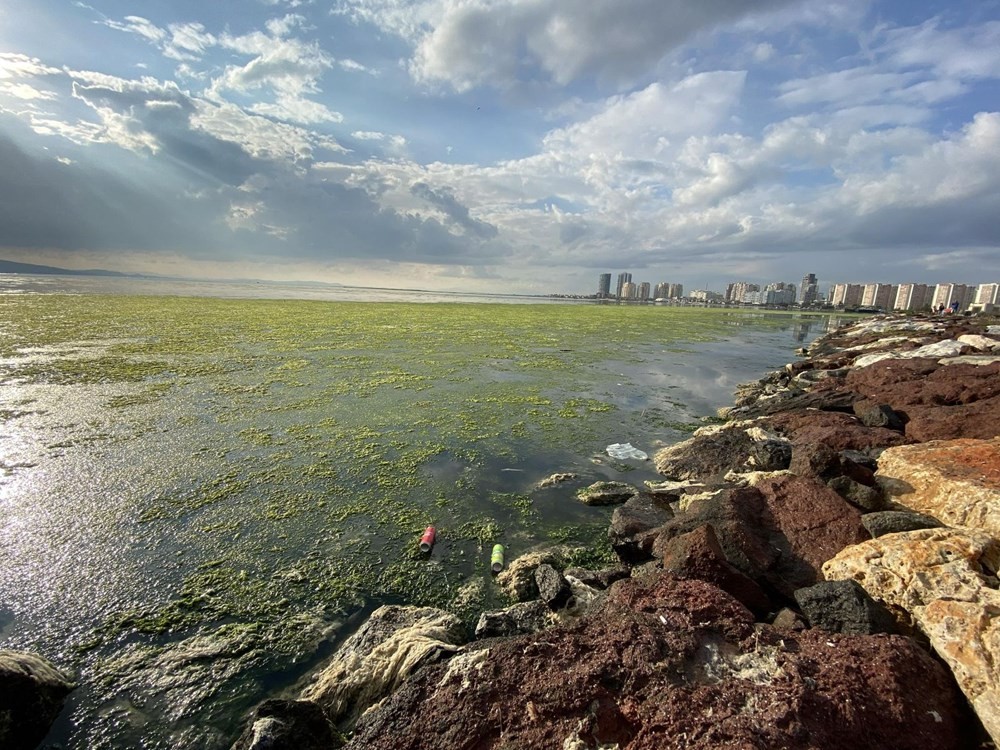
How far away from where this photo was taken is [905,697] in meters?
2.19

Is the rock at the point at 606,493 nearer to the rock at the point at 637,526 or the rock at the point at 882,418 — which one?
the rock at the point at 637,526

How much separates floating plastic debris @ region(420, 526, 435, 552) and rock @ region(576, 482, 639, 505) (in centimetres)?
221

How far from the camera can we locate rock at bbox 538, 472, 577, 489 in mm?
6428

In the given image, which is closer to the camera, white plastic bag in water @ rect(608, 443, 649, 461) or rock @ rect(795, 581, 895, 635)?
rock @ rect(795, 581, 895, 635)

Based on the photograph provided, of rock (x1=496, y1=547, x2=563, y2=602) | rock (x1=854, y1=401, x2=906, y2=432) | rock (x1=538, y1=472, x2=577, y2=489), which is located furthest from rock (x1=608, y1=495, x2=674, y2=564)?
rock (x1=854, y1=401, x2=906, y2=432)

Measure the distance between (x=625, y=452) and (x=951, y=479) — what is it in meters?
4.12

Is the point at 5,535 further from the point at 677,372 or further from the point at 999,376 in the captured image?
the point at 677,372

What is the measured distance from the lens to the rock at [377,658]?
2.88m

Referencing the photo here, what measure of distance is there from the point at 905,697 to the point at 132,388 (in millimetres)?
12910

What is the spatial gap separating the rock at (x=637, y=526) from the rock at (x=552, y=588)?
1010 mm

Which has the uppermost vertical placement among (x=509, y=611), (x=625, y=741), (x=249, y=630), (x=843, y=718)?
(x=843, y=718)

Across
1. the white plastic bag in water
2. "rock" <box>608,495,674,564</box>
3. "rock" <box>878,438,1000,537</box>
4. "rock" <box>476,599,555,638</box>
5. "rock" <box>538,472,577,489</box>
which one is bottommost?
"rock" <box>538,472,577,489</box>

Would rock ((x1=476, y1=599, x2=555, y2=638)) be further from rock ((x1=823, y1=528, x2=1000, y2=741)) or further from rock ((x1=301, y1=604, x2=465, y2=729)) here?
rock ((x1=823, y1=528, x2=1000, y2=741))

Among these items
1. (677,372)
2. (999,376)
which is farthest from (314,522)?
(677,372)
